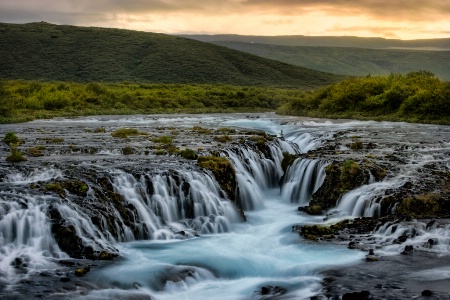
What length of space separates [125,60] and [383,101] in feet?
354

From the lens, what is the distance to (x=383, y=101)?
54.8m

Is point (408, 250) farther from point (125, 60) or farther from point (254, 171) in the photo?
point (125, 60)

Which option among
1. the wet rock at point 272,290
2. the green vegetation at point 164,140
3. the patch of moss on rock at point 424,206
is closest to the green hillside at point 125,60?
the green vegetation at point 164,140

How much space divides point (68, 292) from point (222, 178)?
11.9 meters

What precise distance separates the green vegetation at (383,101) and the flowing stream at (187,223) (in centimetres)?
1735

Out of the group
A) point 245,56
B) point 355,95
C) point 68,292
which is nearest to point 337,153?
point 68,292

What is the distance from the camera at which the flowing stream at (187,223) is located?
15.7 metres

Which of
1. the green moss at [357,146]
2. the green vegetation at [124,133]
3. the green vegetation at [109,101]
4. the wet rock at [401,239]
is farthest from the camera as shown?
the green vegetation at [109,101]

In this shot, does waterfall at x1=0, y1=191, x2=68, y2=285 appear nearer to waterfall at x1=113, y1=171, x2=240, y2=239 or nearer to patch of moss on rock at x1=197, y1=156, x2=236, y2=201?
waterfall at x1=113, y1=171, x2=240, y2=239

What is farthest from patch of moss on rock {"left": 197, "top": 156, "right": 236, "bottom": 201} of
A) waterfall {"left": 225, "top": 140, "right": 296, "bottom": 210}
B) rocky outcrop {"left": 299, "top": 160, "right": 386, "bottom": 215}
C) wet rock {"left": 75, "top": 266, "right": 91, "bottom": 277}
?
wet rock {"left": 75, "top": 266, "right": 91, "bottom": 277}

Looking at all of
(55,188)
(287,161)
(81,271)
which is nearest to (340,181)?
(287,161)

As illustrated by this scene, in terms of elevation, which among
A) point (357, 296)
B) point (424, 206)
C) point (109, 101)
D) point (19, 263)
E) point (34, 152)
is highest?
point (109, 101)

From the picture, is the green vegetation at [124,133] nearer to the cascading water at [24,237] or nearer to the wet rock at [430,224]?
the cascading water at [24,237]

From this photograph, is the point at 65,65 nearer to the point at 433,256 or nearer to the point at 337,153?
the point at 337,153
